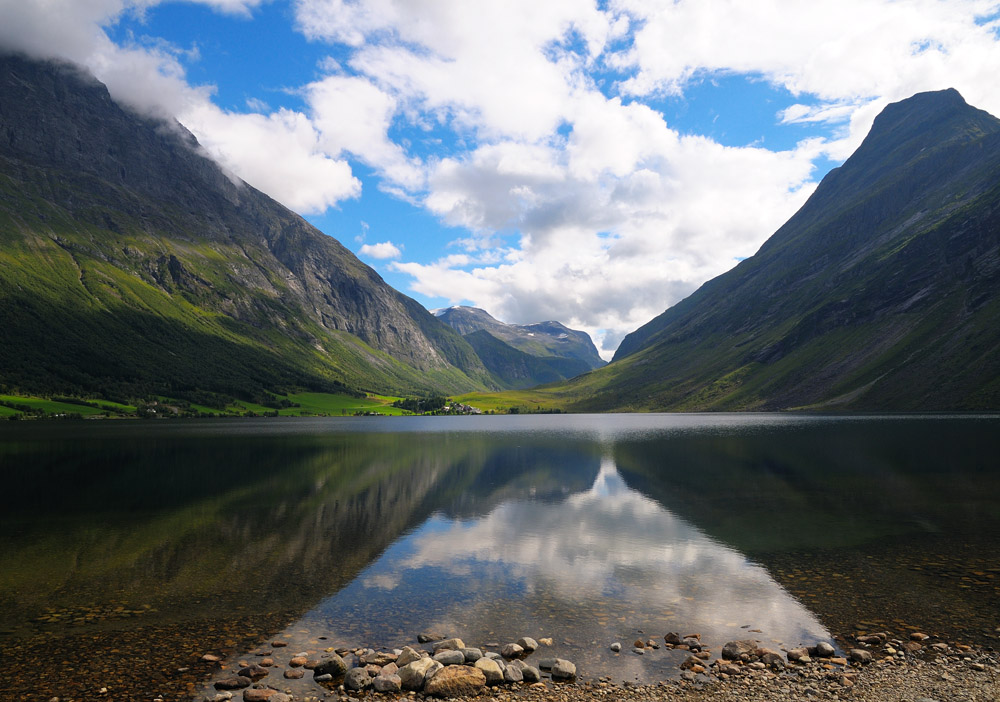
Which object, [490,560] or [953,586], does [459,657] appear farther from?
[953,586]

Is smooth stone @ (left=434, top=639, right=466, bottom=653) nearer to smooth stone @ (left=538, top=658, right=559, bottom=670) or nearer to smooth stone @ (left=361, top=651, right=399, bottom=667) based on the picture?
smooth stone @ (left=361, top=651, right=399, bottom=667)

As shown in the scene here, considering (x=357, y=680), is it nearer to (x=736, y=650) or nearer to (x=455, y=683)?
(x=455, y=683)

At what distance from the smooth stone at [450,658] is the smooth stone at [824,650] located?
12.3 m

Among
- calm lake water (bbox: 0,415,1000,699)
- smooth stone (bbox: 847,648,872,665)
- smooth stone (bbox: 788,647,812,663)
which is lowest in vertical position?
calm lake water (bbox: 0,415,1000,699)

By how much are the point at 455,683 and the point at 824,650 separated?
41.6 ft

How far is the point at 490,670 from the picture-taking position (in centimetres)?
1672

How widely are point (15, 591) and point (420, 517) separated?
2552 cm

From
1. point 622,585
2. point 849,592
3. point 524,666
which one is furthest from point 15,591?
point 849,592

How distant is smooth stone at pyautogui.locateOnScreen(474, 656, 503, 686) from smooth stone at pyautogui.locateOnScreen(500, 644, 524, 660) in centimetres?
144

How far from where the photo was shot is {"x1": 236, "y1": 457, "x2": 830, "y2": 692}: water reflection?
66.1ft

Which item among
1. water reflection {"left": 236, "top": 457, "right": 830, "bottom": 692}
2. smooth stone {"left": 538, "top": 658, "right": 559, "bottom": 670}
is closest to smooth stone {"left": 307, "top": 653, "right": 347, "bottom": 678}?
water reflection {"left": 236, "top": 457, "right": 830, "bottom": 692}

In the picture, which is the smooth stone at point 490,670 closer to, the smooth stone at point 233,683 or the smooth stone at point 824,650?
the smooth stone at point 233,683

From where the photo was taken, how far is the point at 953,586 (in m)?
24.3

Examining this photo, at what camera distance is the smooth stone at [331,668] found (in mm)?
16984
